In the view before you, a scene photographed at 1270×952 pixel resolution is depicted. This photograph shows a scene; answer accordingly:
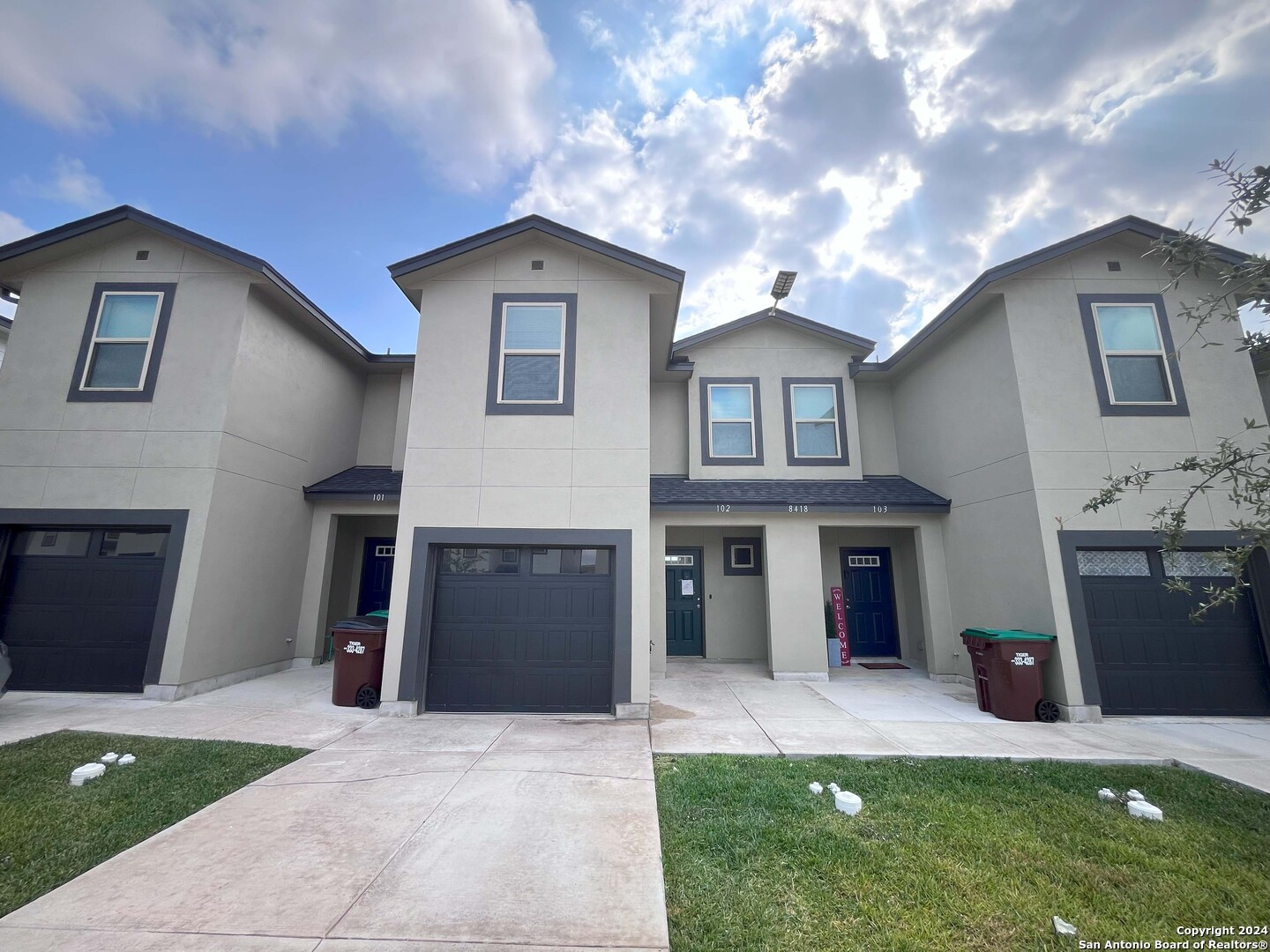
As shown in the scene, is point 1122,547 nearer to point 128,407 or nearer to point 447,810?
point 447,810

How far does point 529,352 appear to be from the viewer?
730 cm

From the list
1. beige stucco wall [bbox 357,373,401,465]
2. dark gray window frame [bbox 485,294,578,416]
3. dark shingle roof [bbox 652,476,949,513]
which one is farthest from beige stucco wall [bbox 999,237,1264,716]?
beige stucco wall [bbox 357,373,401,465]

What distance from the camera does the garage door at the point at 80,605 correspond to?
7.11 m

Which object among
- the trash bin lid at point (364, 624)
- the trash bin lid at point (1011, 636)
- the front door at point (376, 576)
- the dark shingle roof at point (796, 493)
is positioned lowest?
the trash bin lid at point (1011, 636)

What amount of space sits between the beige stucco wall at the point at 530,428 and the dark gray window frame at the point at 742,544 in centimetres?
395

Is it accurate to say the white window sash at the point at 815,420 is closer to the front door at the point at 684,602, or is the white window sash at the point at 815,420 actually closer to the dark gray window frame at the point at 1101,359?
the front door at the point at 684,602

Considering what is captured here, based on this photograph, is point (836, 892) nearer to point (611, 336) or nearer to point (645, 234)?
point (611, 336)

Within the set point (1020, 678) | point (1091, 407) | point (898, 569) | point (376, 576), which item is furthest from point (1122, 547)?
point (376, 576)

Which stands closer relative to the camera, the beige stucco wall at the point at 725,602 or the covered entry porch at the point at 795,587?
the covered entry porch at the point at 795,587

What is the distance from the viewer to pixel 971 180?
36.7ft

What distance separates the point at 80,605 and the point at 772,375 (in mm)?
12128

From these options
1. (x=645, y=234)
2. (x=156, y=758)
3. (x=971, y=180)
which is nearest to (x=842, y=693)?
(x=156, y=758)

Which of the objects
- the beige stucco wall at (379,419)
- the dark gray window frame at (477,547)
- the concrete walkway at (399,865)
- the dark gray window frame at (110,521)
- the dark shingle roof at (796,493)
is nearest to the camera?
the concrete walkway at (399,865)

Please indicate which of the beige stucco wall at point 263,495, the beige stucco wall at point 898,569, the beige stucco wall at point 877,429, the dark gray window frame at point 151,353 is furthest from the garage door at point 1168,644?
the dark gray window frame at point 151,353
